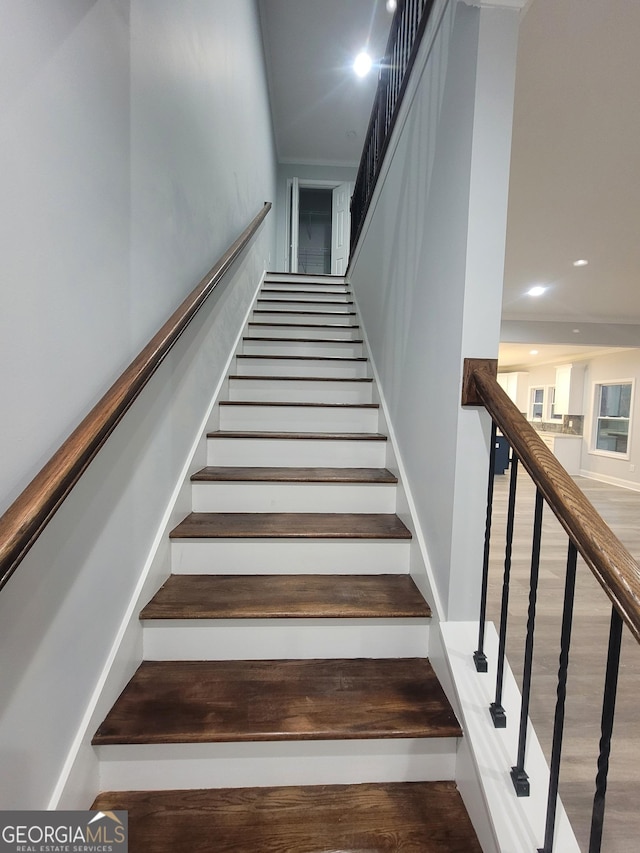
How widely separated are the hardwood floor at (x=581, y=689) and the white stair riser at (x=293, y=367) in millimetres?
1687

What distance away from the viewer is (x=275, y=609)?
1273 mm

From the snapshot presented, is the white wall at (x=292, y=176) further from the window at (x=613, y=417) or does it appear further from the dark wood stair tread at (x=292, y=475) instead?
the window at (x=613, y=417)

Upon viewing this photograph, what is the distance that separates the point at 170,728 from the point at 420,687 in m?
0.70

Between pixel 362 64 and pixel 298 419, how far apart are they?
4176mm

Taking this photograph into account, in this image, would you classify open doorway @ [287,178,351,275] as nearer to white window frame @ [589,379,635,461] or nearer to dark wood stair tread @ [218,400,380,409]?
dark wood stair tread @ [218,400,380,409]

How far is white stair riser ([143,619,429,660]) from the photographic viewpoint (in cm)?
126

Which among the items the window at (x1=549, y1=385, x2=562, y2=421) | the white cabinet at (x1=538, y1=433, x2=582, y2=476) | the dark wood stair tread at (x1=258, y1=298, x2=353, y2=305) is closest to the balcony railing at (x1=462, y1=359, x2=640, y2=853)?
the dark wood stair tread at (x1=258, y1=298, x2=353, y2=305)

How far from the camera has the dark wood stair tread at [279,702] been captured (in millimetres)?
1014

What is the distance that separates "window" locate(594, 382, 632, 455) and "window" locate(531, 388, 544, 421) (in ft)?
6.21

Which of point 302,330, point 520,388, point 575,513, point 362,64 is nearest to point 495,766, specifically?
point 575,513

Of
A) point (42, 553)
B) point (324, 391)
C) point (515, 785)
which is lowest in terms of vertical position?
point (515, 785)

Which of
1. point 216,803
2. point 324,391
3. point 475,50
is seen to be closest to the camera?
point 216,803

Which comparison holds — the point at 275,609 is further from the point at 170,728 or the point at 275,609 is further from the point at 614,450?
the point at 614,450

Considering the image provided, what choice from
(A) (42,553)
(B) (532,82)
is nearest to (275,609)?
(A) (42,553)
